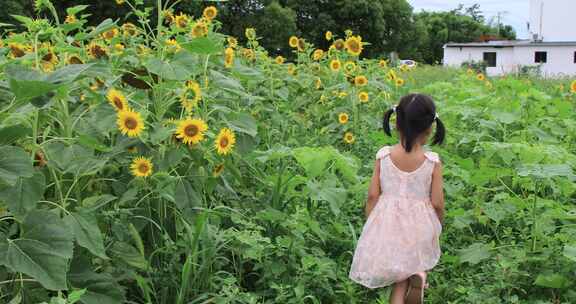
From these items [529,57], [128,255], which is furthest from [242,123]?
[529,57]

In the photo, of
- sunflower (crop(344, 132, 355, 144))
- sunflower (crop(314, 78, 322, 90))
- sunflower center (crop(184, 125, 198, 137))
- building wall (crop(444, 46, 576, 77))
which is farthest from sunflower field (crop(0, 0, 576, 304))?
building wall (crop(444, 46, 576, 77))

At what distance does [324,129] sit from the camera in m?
4.36

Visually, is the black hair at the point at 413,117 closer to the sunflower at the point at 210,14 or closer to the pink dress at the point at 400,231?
the pink dress at the point at 400,231

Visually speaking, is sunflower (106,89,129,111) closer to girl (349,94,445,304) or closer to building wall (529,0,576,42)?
girl (349,94,445,304)

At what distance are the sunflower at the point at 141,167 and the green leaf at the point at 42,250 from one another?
17.2 inches

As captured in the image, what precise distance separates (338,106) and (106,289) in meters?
3.00

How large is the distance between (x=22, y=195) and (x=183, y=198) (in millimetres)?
575

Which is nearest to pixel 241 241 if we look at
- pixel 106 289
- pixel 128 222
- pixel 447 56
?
pixel 128 222

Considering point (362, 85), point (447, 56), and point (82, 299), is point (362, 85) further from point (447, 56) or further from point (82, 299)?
point (447, 56)

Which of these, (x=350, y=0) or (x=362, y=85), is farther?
(x=350, y=0)

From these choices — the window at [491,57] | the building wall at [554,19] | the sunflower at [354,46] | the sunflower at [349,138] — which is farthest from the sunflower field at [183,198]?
the window at [491,57]

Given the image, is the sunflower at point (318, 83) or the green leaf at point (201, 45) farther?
the sunflower at point (318, 83)

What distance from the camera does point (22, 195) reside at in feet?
5.84

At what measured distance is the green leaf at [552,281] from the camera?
8.19 ft
